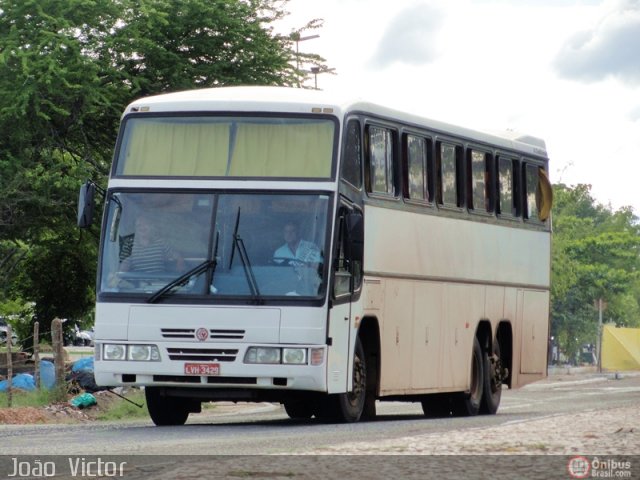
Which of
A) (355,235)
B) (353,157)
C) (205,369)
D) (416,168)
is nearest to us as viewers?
(205,369)

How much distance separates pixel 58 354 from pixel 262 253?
371 inches

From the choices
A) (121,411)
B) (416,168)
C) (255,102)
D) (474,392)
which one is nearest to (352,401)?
(416,168)

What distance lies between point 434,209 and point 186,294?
487cm

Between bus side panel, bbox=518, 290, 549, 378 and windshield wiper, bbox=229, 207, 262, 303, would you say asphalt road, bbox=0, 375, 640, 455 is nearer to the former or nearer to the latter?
windshield wiper, bbox=229, 207, 262, 303

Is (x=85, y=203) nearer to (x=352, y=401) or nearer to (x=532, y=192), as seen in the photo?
(x=352, y=401)

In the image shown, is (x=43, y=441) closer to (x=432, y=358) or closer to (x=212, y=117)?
(x=212, y=117)

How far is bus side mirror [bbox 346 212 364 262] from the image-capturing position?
18.3 m

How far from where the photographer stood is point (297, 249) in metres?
18.1

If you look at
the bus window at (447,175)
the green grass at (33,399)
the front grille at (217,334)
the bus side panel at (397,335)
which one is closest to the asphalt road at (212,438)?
the front grille at (217,334)

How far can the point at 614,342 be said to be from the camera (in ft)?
208

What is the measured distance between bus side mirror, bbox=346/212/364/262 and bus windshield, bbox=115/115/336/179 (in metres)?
0.56

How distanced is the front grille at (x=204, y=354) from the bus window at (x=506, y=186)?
7.46m

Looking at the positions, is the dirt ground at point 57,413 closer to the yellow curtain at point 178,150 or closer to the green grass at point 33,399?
the green grass at point 33,399

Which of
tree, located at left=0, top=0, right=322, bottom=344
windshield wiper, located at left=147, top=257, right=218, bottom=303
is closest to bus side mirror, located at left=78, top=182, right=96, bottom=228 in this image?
windshield wiper, located at left=147, top=257, right=218, bottom=303
